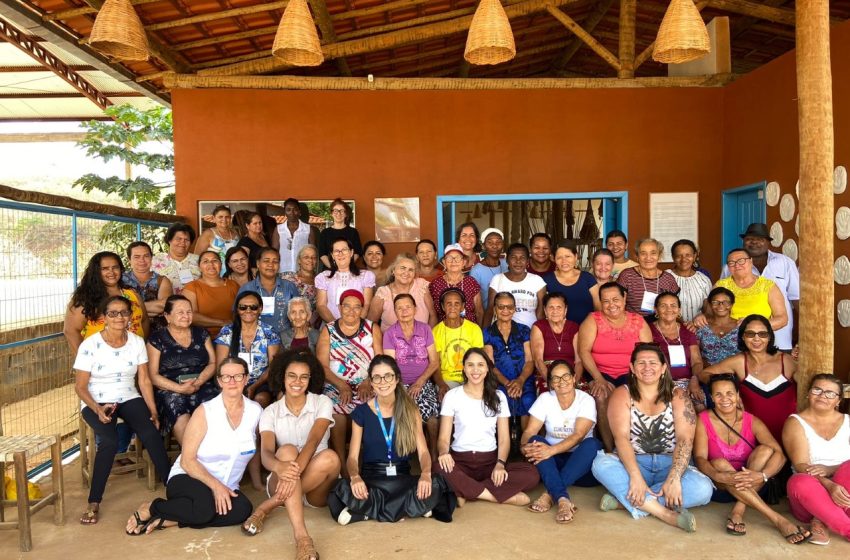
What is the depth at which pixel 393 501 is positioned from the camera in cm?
325

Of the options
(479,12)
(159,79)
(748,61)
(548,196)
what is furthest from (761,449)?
(748,61)

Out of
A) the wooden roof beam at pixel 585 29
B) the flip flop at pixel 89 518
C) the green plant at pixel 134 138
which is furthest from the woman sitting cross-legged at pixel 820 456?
the green plant at pixel 134 138

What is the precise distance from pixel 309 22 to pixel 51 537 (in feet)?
9.66

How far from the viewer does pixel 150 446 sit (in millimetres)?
3598

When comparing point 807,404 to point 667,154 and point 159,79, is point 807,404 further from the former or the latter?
point 159,79

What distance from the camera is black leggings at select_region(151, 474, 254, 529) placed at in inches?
122

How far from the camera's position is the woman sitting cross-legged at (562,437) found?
3.46 metres

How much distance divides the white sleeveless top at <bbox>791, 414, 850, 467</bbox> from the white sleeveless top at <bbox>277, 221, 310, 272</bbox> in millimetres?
4231

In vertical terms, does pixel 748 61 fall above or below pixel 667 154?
above

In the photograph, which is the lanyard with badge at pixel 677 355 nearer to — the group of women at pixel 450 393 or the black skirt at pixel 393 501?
the group of women at pixel 450 393

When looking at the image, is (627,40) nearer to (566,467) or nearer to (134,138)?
(566,467)

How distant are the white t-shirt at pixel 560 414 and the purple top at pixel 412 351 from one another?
76 centimetres

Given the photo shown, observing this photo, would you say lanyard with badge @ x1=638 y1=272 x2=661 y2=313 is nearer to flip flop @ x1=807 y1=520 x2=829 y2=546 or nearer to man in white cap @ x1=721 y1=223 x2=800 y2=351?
man in white cap @ x1=721 y1=223 x2=800 y2=351

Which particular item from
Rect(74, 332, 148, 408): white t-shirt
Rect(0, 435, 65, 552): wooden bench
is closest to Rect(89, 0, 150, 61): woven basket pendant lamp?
Rect(74, 332, 148, 408): white t-shirt
